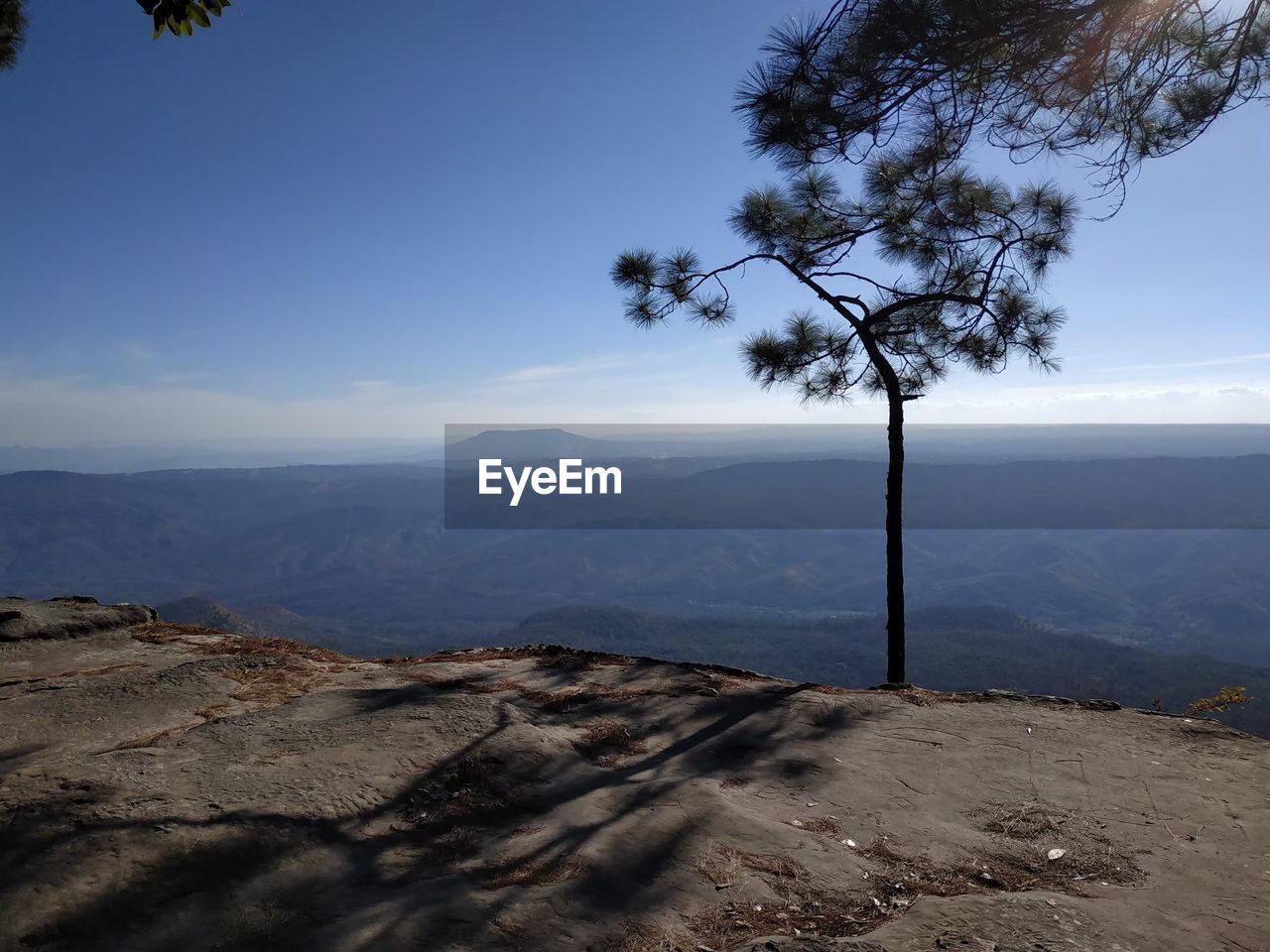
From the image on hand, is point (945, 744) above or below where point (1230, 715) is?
above

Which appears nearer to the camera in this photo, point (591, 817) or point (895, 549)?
point (591, 817)

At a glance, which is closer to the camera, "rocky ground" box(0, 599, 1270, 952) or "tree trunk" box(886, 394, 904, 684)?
"rocky ground" box(0, 599, 1270, 952)

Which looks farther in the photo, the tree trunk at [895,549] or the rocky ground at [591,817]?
the tree trunk at [895,549]

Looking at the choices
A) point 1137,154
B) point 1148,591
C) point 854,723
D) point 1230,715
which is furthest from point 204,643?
point 1148,591

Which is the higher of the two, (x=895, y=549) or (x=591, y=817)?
(x=895, y=549)

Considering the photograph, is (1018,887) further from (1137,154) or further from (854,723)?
(1137,154)
